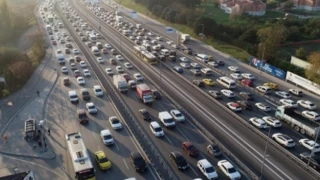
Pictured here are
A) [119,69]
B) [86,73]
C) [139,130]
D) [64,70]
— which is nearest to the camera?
[139,130]

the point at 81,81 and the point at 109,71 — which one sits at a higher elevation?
the point at 109,71

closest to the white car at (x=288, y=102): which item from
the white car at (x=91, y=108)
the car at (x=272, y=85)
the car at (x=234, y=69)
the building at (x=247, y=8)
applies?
the car at (x=272, y=85)

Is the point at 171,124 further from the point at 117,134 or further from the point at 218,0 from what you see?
the point at 218,0

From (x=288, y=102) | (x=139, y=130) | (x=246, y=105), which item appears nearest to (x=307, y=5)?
(x=288, y=102)

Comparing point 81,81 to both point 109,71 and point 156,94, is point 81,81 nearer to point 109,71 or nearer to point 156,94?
point 109,71

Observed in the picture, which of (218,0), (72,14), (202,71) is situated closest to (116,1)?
(72,14)

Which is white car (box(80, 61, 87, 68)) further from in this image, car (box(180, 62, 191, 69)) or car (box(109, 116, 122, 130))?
car (box(109, 116, 122, 130))

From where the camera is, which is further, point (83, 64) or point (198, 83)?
point (83, 64)
